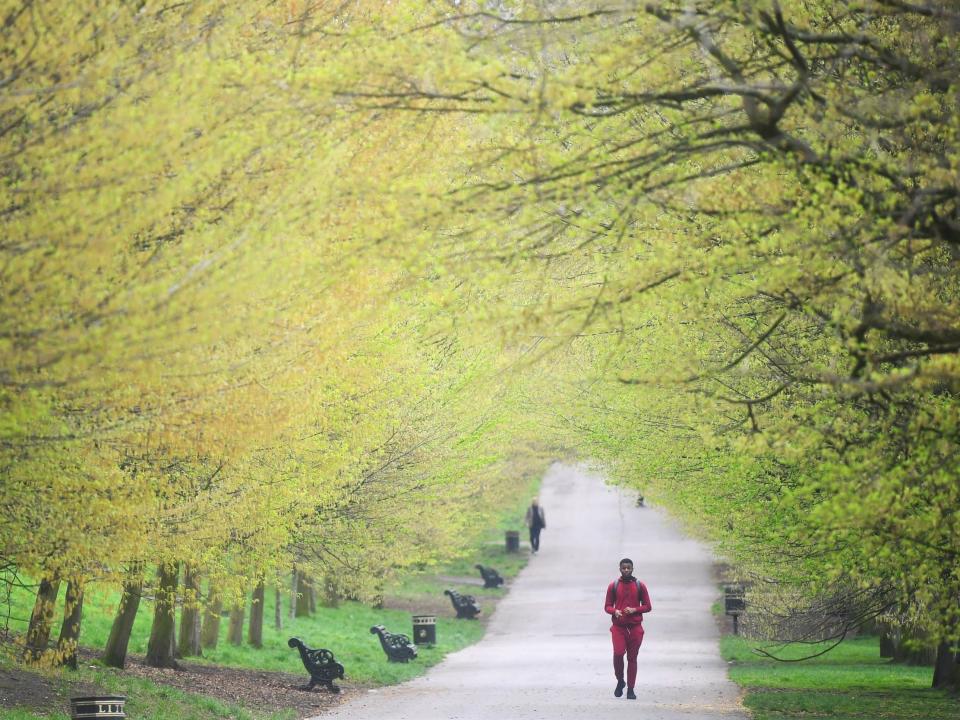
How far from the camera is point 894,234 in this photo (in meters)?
8.42

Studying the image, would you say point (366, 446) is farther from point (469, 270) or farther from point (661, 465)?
point (469, 270)

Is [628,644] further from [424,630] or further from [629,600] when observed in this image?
[424,630]

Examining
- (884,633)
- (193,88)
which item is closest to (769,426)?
(193,88)

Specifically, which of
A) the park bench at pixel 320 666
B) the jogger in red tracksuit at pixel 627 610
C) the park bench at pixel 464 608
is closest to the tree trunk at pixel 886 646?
the jogger in red tracksuit at pixel 627 610

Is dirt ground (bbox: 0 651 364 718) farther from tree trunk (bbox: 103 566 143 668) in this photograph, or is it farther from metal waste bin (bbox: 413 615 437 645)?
metal waste bin (bbox: 413 615 437 645)

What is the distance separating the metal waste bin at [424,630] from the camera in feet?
88.1

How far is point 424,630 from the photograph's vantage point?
2698 cm

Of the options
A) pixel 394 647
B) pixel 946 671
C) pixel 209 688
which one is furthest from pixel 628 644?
pixel 394 647

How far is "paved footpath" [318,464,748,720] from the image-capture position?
16797 mm

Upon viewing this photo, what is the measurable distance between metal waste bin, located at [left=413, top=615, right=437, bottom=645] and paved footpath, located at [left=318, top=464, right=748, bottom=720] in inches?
25.5

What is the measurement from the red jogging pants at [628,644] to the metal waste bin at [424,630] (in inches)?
377

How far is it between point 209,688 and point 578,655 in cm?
909

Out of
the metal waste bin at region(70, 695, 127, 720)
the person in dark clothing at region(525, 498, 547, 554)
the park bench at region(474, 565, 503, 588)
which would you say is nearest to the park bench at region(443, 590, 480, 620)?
the park bench at region(474, 565, 503, 588)

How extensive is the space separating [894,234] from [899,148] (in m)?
1.85
